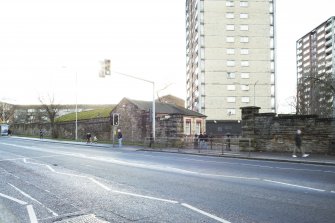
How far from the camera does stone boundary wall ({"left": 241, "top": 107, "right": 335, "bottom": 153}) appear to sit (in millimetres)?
20453

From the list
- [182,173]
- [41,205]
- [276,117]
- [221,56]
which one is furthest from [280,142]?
[221,56]

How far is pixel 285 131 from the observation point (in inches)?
866

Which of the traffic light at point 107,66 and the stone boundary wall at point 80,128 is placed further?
the stone boundary wall at point 80,128

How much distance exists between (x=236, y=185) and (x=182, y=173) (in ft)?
10.4

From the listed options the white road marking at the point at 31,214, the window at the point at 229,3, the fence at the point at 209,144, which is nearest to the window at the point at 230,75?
the window at the point at 229,3

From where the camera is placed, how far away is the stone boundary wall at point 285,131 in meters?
20.5

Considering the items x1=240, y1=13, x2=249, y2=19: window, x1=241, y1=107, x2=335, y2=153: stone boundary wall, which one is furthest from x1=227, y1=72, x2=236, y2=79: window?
x1=241, y1=107, x2=335, y2=153: stone boundary wall

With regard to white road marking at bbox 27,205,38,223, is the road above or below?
above

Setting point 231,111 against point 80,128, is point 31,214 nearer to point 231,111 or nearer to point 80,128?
point 80,128

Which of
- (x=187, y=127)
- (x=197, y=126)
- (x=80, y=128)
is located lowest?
(x=80, y=128)

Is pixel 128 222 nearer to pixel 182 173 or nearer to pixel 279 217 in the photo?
pixel 279 217

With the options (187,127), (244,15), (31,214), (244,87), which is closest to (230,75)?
(244,87)

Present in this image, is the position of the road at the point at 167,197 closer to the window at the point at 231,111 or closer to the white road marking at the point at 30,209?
the white road marking at the point at 30,209

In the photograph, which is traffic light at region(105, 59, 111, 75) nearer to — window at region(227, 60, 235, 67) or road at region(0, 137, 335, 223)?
road at region(0, 137, 335, 223)
